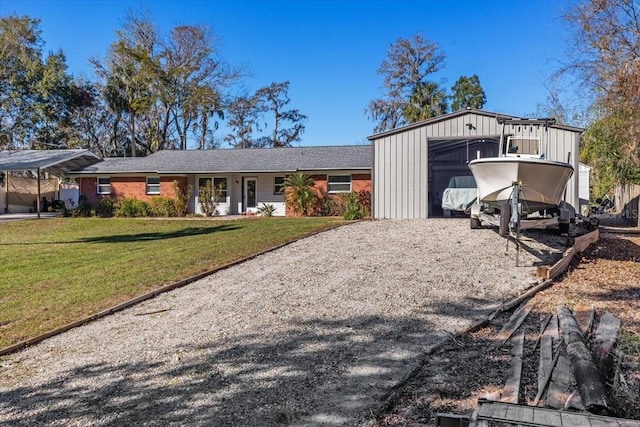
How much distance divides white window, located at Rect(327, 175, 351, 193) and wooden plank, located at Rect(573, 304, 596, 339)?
16.2 m

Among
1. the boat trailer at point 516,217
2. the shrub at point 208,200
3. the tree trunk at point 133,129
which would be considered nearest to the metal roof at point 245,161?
the shrub at point 208,200

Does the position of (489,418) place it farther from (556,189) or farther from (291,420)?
(556,189)

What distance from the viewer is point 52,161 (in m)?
24.5

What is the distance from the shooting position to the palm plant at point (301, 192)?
21312 millimetres

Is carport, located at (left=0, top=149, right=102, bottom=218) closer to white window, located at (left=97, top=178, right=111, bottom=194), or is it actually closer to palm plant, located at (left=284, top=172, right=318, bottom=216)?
white window, located at (left=97, top=178, right=111, bottom=194)

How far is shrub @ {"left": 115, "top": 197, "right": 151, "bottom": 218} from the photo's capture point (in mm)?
23406

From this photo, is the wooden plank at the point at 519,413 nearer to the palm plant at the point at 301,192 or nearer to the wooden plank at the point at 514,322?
the wooden plank at the point at 514,322

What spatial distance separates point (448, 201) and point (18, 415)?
1474cm

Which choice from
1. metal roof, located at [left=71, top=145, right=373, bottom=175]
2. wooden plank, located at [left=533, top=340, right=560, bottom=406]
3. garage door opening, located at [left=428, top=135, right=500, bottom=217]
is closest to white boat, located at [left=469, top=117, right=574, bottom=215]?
wooden plank, located at [left=533, top=340, right=560, bottom=406]

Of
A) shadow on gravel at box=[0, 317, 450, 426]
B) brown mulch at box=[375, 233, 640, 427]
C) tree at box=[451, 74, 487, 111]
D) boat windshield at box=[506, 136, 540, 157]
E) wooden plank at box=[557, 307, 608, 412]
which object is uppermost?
tree at box=[451, 74, 487, 111]

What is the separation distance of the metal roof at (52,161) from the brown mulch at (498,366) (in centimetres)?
2495

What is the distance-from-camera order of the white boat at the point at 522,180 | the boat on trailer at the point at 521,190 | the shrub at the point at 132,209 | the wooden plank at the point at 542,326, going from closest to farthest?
1. the wooden plank at the point at 542,326
2. the boat on trailer at the point at 521,190
3. the white boat at the point at 522,180
4. the shrub at the point at 132,209

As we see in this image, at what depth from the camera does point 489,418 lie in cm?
285

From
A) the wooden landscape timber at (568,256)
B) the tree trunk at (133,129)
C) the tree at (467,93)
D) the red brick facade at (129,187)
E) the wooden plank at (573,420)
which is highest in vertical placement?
the tree at (467,93)
